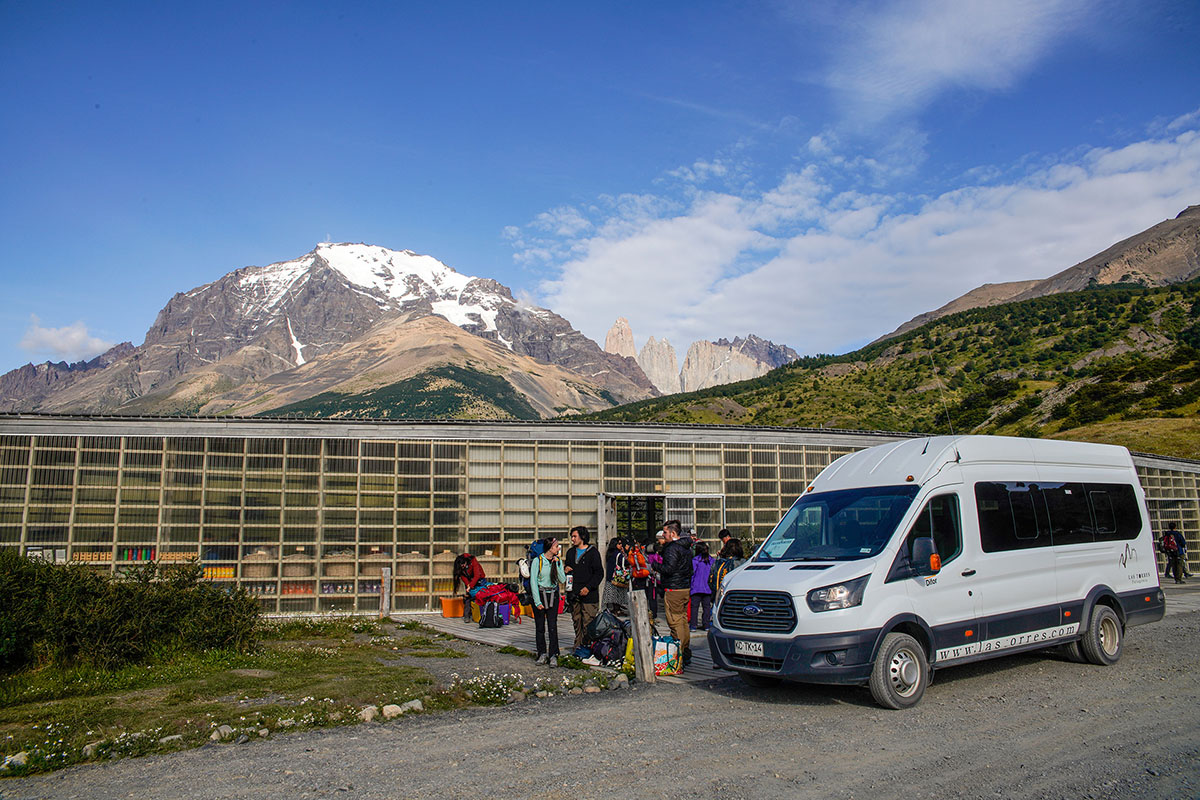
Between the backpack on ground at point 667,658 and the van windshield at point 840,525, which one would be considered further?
the backpack on ground at point 667,658

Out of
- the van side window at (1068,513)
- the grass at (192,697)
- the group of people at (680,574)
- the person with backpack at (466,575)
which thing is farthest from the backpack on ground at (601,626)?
the person with backpack at (466,575)

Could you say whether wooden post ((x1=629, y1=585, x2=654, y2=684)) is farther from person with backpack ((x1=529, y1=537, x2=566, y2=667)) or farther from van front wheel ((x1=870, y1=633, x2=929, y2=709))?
van front wheel ((x1=870, y1=633, x2=929, y2=709))

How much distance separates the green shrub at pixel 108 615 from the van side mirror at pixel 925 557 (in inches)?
394

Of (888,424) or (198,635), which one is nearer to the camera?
(198,635)

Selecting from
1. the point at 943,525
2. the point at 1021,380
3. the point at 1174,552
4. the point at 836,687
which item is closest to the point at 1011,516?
the point at 943,525

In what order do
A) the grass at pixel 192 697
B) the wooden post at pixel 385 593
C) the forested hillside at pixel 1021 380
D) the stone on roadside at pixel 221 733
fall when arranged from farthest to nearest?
the forested hillside at pixel 1021 380 < the wooden post at pixel 385 593 < the stone on roadside at pixel 221 733 < the grass at pixel 192 697

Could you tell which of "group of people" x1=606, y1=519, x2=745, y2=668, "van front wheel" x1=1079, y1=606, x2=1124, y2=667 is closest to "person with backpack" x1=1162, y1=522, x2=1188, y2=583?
"van front wheel" x1=1079, y1=606, x2=1124, y2=667

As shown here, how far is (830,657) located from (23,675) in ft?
33.8

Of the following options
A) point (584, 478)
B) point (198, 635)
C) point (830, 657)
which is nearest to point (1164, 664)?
point (830, 657)

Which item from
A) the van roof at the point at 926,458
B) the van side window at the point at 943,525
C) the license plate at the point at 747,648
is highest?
the van roof at the point at 926,458

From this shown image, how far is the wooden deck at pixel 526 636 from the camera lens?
33.9ft

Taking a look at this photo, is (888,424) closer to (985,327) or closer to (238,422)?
Result: (985,327)

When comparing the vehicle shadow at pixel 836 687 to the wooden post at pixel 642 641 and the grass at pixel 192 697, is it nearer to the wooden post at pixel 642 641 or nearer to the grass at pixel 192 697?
the wooden post at pixel 642 641

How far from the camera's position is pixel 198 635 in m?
11.4
